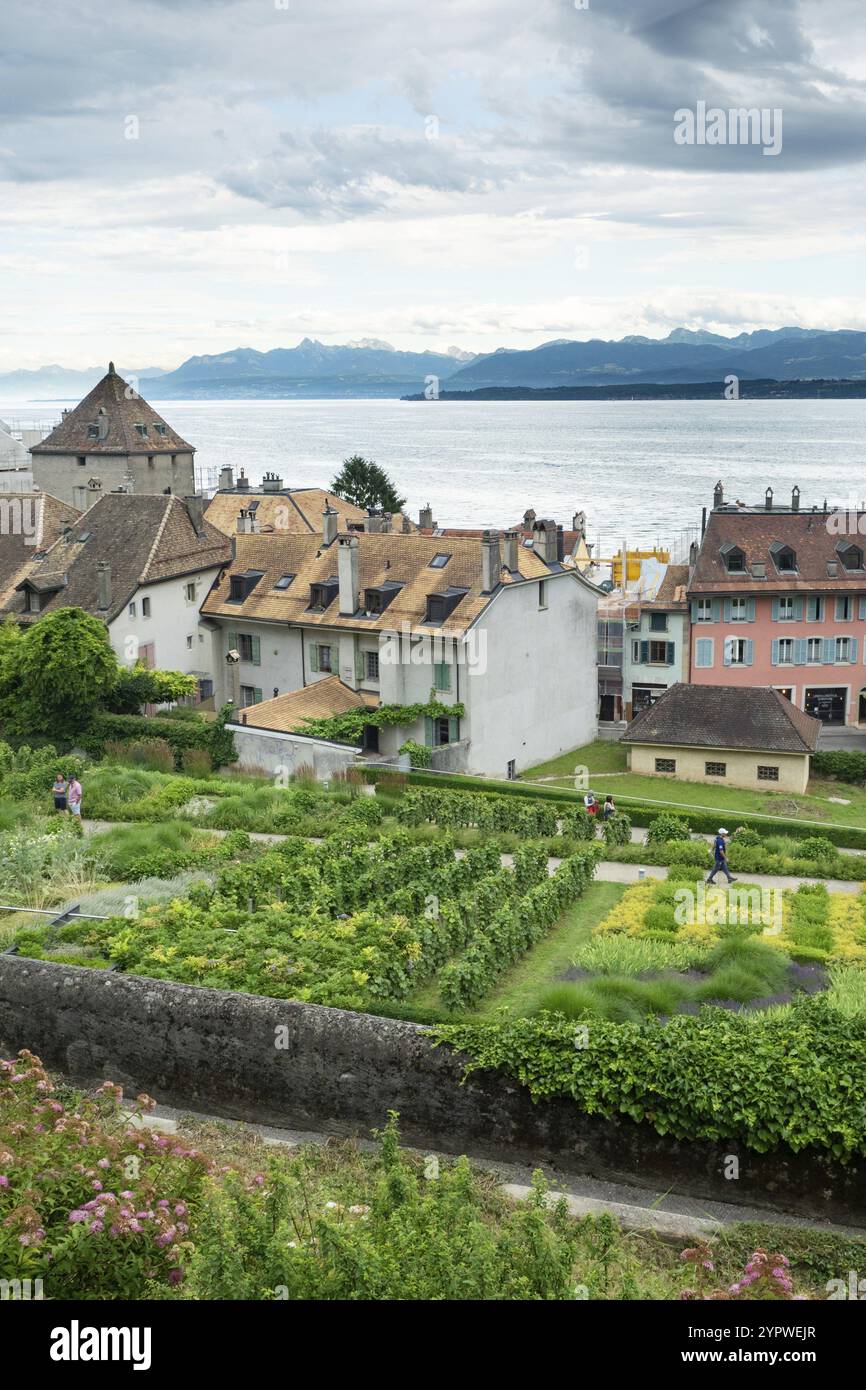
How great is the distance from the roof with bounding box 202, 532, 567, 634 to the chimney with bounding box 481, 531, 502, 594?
0.95ft

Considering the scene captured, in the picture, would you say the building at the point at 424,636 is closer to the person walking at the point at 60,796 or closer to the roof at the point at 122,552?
the roof at the point at 122,552

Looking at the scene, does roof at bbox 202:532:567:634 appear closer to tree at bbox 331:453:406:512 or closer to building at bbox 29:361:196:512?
building at bbox 29:361:196:512

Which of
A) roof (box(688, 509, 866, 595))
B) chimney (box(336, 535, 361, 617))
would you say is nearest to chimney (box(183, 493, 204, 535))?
chimney (box(336, 535, 361, 617))

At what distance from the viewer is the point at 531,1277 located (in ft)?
33.7

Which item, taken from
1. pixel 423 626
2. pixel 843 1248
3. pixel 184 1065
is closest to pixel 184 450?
pixel 423 626

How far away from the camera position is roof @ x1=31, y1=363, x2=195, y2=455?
2813 inches

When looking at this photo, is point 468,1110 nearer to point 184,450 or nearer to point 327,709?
point 327,709

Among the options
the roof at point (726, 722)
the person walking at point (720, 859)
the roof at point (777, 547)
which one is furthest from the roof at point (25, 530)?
the person walking at point (720, 859)

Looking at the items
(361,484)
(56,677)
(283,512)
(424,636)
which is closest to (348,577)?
(424,636)

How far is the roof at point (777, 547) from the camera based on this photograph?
58969 millimetres

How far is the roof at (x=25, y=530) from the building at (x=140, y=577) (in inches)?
21.4

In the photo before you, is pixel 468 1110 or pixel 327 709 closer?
pixel 468 1110

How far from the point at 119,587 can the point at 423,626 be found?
11.3 metres

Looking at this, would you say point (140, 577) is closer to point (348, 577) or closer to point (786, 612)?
point (348, 577)
